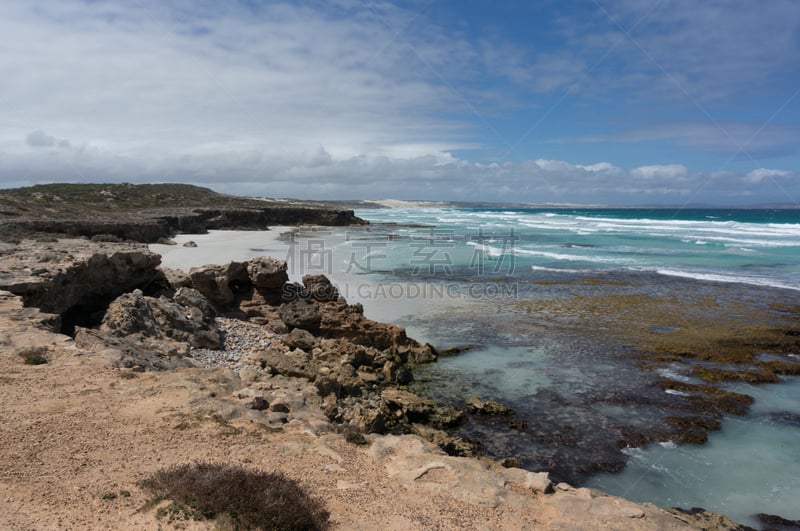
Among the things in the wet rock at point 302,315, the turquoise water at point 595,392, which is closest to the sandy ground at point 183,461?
the turquoise water at point 595,392

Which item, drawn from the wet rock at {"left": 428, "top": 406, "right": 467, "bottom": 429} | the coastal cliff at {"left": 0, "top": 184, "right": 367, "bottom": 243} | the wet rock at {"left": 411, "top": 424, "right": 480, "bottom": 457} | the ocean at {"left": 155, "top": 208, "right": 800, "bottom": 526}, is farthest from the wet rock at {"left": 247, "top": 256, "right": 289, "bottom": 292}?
the coastal cliff at {"left": 0, "top": 184, "right": 367, "bottom": 243}

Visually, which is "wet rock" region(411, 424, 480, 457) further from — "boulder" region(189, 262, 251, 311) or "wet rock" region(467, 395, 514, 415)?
"boulder" region(189, 262, 251, 311)

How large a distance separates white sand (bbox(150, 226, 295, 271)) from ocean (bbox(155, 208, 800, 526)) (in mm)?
1509

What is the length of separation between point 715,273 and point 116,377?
31.1 metres

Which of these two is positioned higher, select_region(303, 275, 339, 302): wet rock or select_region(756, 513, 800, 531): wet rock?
select_region(303, 275, 339, 302): wet rock

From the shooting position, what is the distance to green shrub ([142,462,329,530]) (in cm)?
473

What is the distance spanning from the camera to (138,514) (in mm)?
4766

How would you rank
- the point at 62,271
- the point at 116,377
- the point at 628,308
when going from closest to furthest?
1. the point at 116,377
2. the point at 62,271
3. the point at 628,308

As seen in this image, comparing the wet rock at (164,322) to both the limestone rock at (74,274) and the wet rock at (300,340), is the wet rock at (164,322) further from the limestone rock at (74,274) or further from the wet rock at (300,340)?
the wet rock at (300,340)

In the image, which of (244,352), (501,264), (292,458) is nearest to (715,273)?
(501,264)

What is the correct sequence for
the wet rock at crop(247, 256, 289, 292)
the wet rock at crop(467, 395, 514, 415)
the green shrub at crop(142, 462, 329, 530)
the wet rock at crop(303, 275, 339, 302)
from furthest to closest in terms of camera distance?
the wet rock at crop(247, 256, 289, 292)
the wet rock at crop(303, 275, 339, 302)
the wet rock at crop(467, 395, 514, 415)
the green shrub at crop(142, 462, 329, 530)

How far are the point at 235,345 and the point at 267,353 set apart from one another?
6.02 feet

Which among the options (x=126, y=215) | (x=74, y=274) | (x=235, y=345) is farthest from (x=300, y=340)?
(x=126, y=215)

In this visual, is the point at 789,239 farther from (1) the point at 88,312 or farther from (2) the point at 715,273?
(1) the point at 88,312
